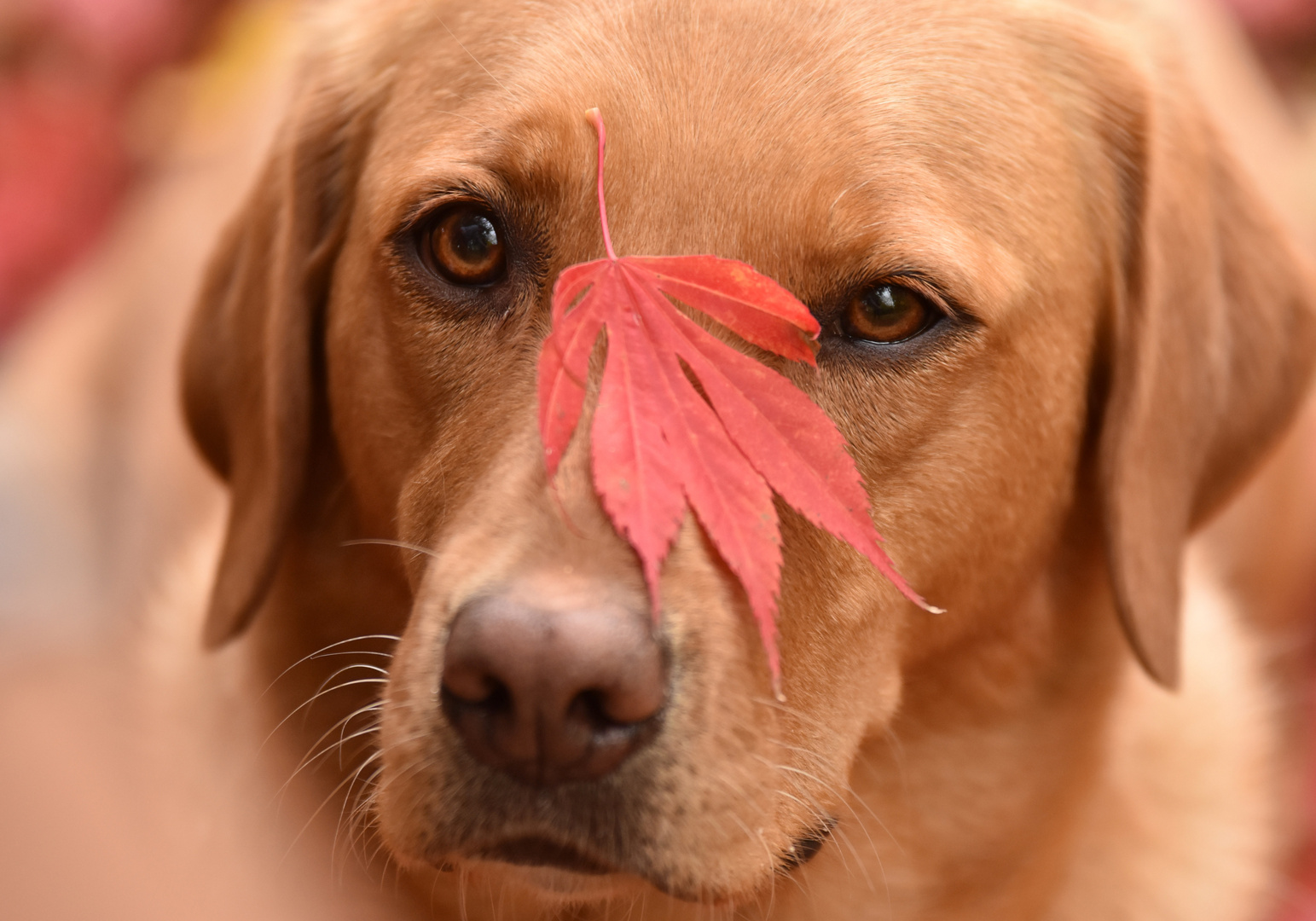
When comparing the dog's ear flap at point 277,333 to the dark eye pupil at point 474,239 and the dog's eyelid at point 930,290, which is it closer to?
the dark eye pupil at point 474,239

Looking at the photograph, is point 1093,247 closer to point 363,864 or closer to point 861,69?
point 861,69

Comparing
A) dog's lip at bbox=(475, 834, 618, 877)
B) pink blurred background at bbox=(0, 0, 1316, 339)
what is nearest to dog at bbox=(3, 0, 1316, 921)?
dog's lip at bbox=(475, 834, 618, 877)

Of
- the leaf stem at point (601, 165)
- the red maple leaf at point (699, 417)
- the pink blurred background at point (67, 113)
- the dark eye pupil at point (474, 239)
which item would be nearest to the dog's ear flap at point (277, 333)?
the dark eye pupil at point (474, 239)

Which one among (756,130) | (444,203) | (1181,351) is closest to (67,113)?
(444,203)

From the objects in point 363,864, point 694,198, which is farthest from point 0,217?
point 694,198

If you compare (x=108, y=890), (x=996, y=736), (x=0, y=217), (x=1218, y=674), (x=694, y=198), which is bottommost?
(x=1218, y=674)

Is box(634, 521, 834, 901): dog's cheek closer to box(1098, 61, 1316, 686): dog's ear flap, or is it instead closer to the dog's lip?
the dog's lip

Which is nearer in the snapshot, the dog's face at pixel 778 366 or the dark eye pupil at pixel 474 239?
the dog's face at pixel 778 366
